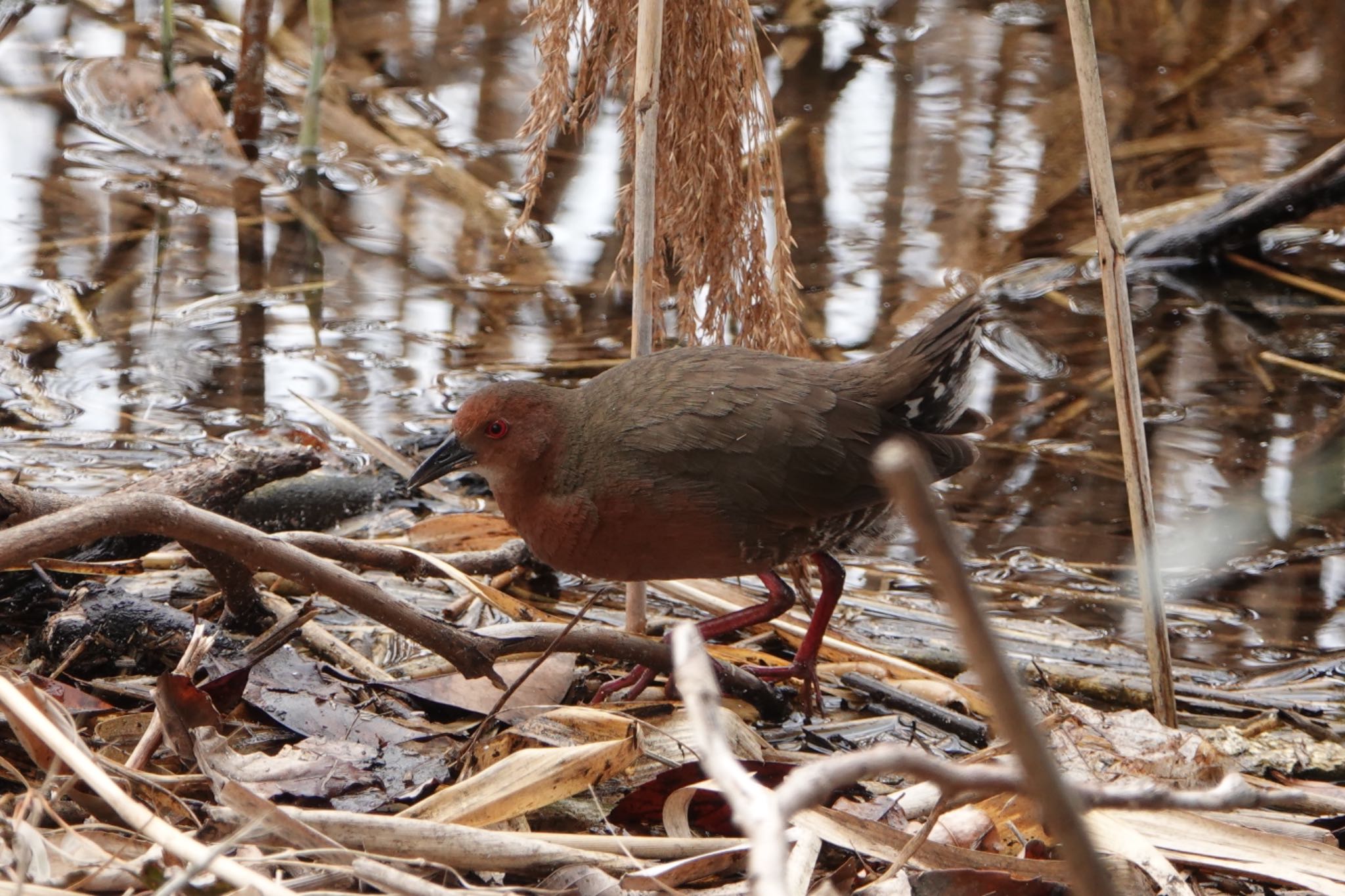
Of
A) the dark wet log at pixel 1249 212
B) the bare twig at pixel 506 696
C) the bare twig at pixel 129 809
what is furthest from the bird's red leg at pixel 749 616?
the dark wet log at pixel 1249 212

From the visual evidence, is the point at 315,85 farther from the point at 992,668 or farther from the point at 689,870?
the point at 992,668

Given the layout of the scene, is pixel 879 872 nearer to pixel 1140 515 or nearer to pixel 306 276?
pixel 1140 515

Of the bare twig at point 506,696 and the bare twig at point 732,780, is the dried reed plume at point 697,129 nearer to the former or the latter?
the bare twig at point 506,696

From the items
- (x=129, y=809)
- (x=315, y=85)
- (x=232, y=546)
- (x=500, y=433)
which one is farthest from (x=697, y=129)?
(x=315, y=85)

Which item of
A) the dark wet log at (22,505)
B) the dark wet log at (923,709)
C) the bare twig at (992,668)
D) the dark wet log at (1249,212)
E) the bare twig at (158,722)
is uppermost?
the dark wet log at (1249,212)

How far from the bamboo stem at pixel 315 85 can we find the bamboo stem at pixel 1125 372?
4310 millimetres

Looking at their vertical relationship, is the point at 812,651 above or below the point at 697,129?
below

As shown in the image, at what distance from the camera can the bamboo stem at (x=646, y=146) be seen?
3094mm

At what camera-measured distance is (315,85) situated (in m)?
6.54

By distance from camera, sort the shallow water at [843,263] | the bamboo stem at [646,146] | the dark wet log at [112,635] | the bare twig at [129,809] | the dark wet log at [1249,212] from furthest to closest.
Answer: the dark wet log at [1249,212], the shallow water at [843,263], the bamboo stem at [646,146], the dark wet log at [112,635], the bare twig at [129,809]

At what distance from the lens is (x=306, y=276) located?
5945 millimetres

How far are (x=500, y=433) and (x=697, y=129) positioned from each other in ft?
2.93

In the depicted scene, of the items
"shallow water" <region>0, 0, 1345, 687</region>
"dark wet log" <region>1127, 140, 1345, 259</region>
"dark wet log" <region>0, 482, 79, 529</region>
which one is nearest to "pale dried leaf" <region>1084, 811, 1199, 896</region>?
"shallow water" <region>0, 0, 1345, 687</region>

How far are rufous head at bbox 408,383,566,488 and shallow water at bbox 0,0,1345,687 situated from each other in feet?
4.09
